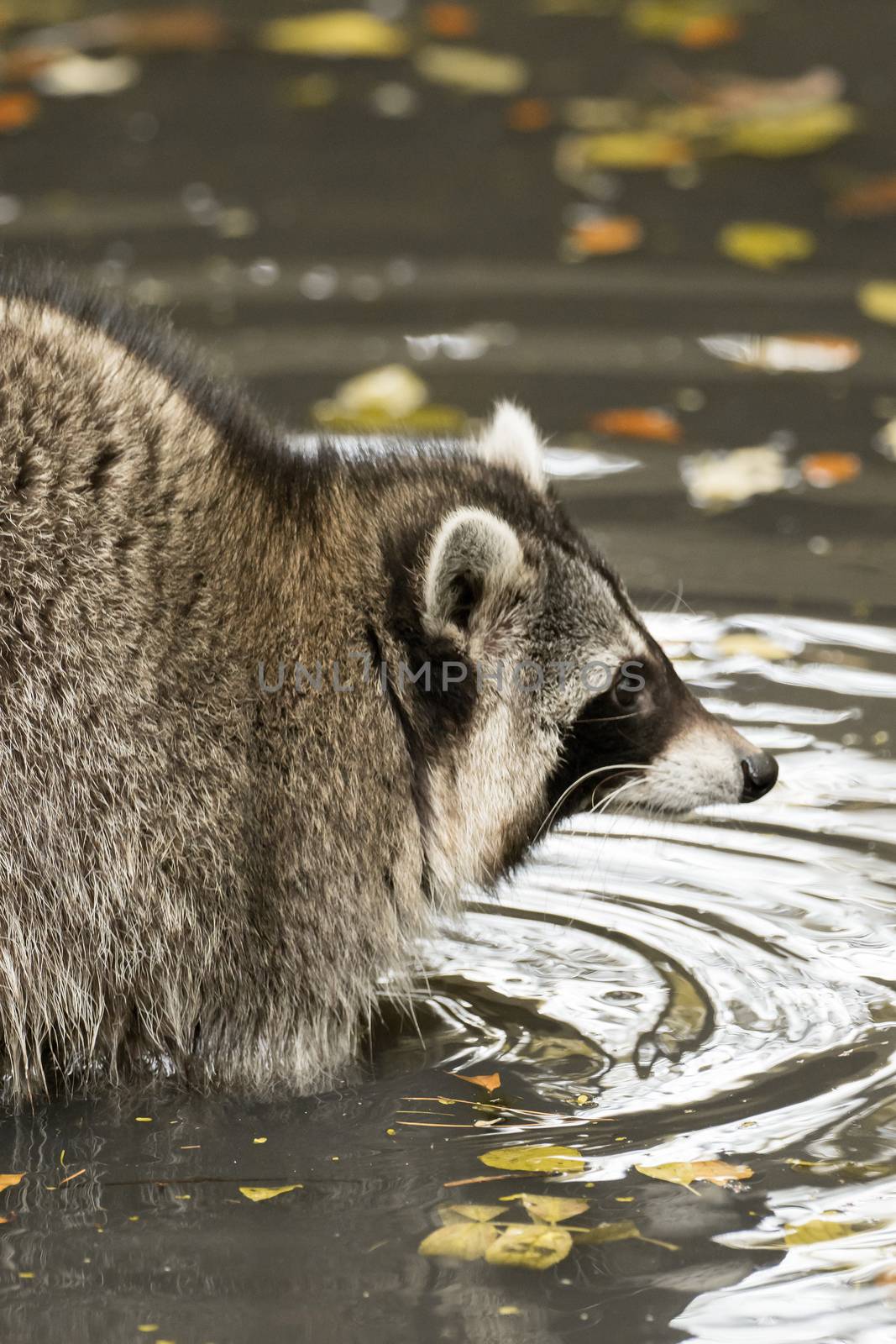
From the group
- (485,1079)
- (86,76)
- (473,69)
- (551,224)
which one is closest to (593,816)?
(485,1079)

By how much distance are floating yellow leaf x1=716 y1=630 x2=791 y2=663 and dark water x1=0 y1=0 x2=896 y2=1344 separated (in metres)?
0.03

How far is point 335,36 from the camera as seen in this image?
11.6m

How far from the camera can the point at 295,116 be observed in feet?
35.5

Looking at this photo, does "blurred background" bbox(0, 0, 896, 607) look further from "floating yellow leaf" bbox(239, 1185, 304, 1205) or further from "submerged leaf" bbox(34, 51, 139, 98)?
"floating yellow leaf" bbox(239, 1185, 304, 1205)

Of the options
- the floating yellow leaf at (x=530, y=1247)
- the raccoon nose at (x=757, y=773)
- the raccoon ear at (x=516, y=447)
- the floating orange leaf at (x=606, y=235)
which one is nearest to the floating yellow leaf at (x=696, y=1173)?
the floating yellow leaf at (x=530, y=1247)

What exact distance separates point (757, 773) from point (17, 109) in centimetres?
729

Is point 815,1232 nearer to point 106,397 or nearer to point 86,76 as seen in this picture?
point 106,397

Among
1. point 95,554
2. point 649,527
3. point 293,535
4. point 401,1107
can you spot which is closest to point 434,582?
point 293,535

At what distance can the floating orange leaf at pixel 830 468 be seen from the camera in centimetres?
760

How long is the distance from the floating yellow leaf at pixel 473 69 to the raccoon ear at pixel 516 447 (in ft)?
20.2

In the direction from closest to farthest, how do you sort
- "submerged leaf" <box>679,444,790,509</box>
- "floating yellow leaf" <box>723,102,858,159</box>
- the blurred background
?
"submerged leaf" <box>679,444,790,509</box> < the blurred background < "floating yellow leaf" <box>723,102,858,159</box>

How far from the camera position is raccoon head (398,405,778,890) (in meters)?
4.70

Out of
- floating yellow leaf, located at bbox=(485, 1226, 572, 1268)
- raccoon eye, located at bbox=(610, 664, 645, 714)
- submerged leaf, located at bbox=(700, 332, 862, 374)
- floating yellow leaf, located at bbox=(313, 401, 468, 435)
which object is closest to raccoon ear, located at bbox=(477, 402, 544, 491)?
raccoon eye, located at bbox=(610, 664, 645, 714)

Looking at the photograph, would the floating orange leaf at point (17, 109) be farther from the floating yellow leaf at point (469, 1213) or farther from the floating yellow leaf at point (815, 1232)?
the floating yellow leaf at point (815, 1232)
